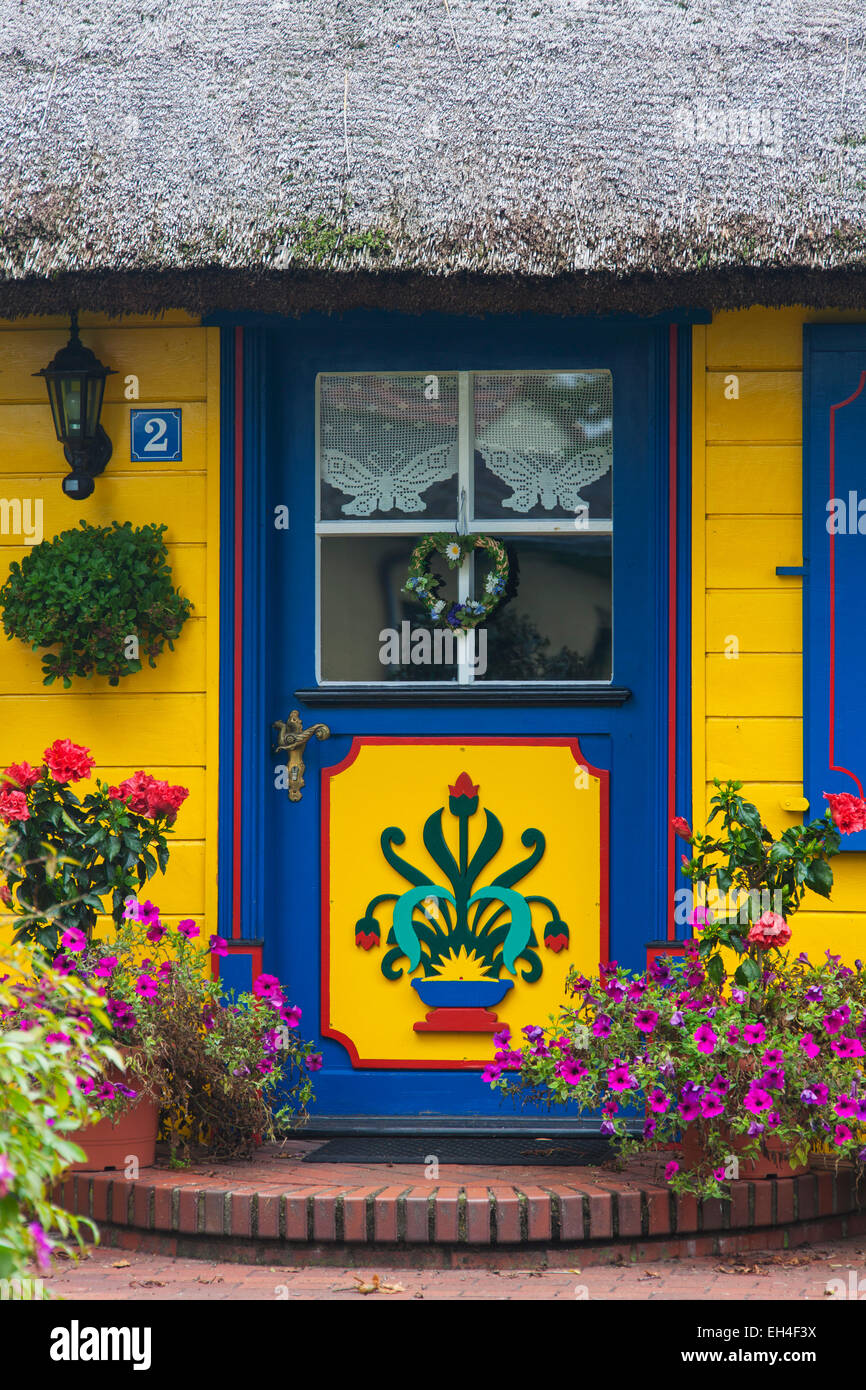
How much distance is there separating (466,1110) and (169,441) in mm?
2420

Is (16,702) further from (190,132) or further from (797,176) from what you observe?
(797,176)

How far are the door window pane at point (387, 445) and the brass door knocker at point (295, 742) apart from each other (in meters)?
0.72

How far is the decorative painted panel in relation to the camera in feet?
14.6

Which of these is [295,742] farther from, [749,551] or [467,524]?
[749,551]

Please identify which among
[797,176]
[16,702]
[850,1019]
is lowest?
[850,1019]

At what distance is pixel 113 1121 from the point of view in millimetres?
3807

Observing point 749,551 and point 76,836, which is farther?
point 749,551

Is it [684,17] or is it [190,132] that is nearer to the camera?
[190,132]

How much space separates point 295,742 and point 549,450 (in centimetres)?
131

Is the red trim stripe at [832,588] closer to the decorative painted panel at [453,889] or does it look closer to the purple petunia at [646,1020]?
the decorative painted panel at [453,889]

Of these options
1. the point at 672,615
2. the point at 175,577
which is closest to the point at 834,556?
the point at 672,615

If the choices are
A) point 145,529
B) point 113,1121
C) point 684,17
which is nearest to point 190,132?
point 145,529

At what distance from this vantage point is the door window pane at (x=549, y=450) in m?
4.57

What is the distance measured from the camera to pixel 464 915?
177 inches
